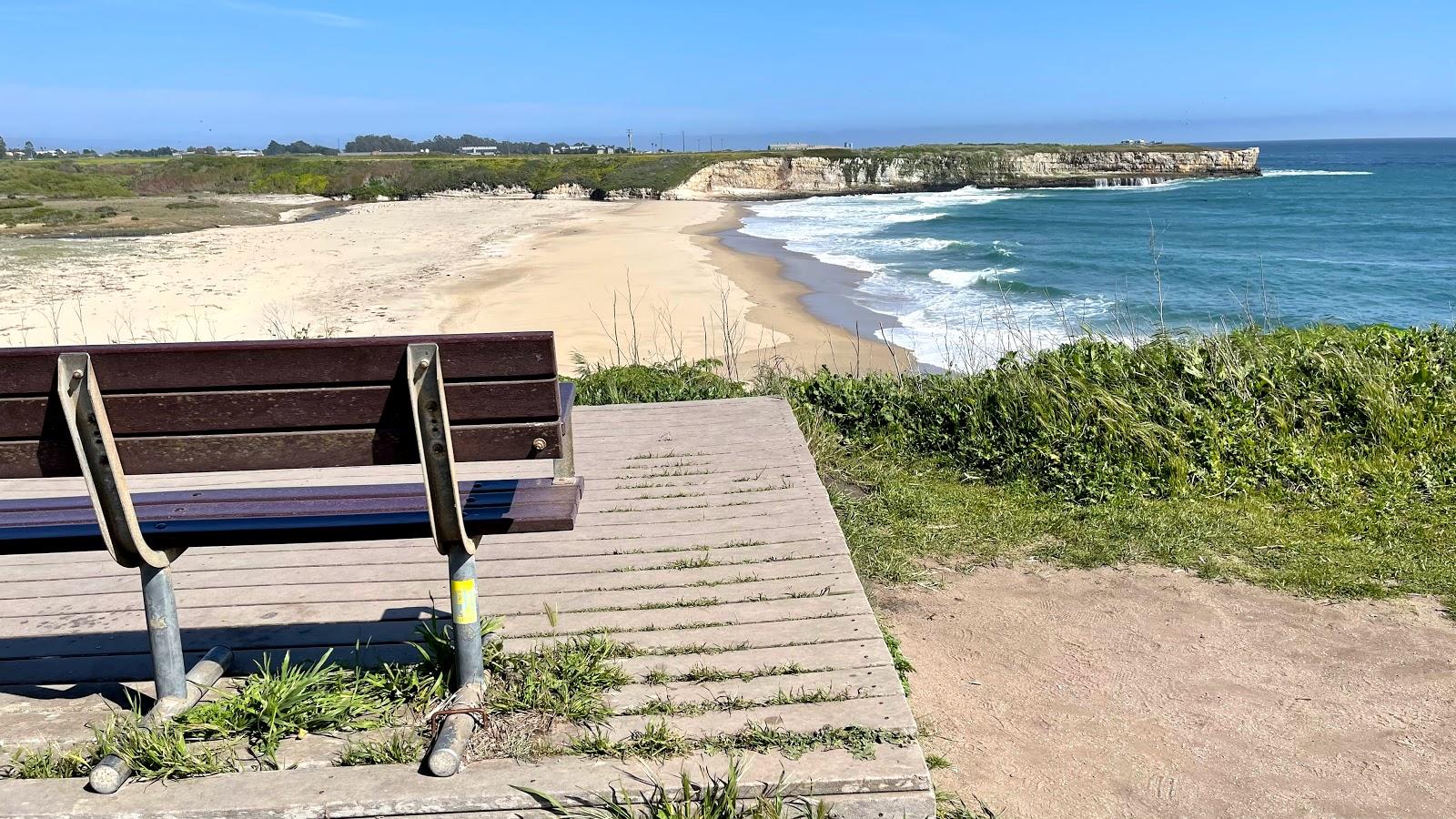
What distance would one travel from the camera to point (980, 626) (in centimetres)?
402

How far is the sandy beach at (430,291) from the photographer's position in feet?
45.2

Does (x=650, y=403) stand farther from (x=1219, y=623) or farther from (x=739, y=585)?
(x=1219, y=623)

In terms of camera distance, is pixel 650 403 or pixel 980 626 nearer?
pixel 980 626

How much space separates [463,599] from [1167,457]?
13.6 ft

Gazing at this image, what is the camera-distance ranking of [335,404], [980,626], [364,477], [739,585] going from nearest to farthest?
1. [335,404]
2. [739,585]
3. [980,626]
4. [364,477]

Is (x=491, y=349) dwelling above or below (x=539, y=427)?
above

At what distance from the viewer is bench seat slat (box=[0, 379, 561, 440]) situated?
2406mm

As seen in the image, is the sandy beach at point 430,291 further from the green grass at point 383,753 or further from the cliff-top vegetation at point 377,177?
the cliff-top vegetation at point 377,177

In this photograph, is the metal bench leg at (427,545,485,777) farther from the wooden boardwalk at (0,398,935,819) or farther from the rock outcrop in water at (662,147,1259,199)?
the rock outcrop in water at (662,147,1259,199)

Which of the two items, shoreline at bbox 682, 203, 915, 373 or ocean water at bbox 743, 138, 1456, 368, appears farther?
ocean water at bbox 743, 138, 1456, 368

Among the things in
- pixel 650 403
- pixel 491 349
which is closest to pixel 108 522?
pixel 491 349

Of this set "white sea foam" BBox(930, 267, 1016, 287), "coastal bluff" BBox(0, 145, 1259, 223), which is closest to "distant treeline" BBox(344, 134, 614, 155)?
"coastal bluff" BBox(0, 145, 1259, 223)

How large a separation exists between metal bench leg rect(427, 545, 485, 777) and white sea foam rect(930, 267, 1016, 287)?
18920mm

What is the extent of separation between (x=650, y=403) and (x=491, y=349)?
11.8 feet
